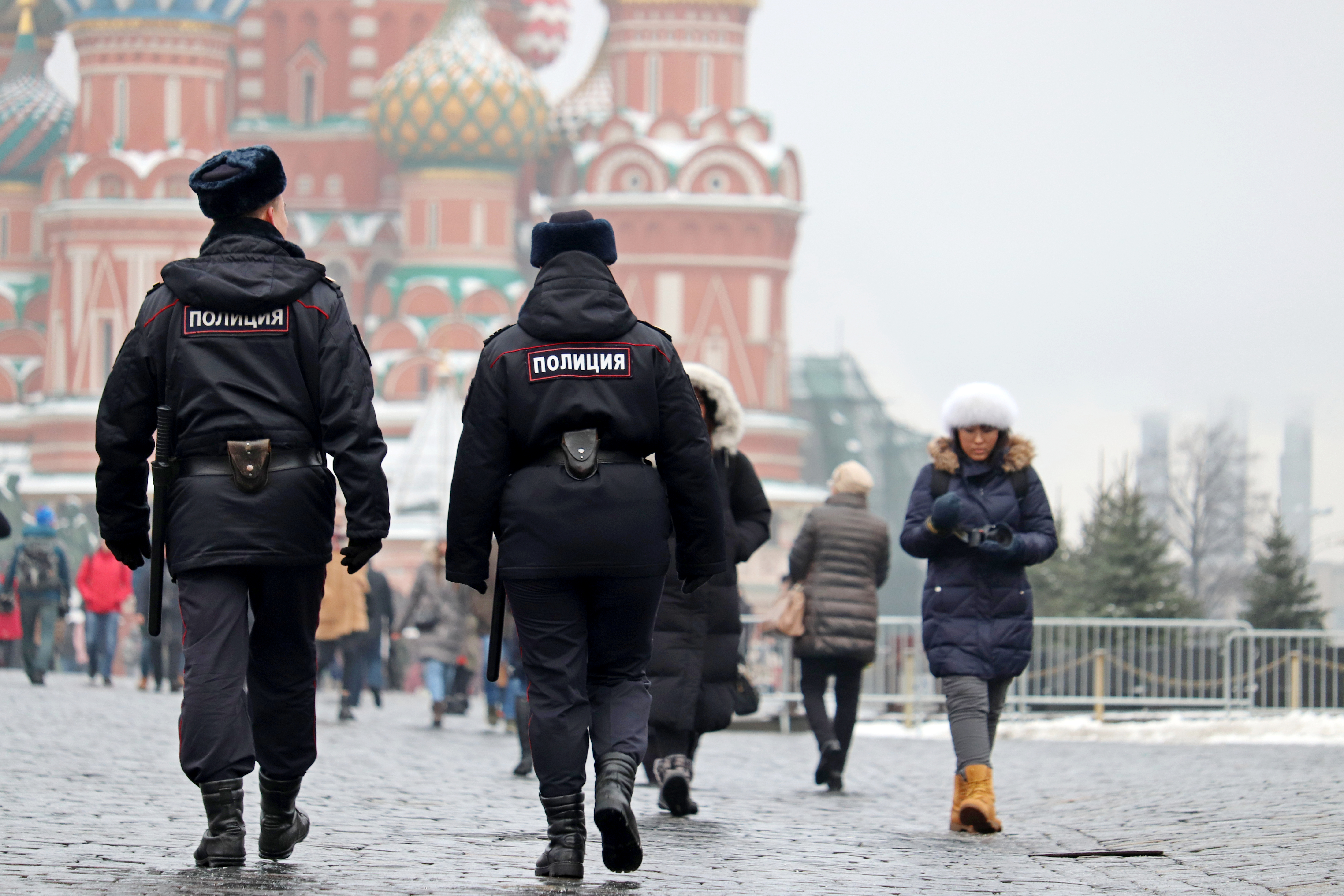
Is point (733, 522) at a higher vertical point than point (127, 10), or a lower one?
lower

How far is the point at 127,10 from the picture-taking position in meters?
53.6

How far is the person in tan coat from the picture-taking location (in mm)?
14898

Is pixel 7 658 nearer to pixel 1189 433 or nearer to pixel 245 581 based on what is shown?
pixel 245 581

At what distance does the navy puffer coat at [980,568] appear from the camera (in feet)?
25.2

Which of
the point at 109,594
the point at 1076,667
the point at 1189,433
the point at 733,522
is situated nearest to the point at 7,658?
the point at 109,594

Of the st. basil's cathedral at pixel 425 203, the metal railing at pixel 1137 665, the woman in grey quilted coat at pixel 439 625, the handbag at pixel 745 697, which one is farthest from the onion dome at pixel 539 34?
the handbag at pixel 745 697

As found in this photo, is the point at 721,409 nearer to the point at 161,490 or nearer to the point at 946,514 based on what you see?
the point at 946,514

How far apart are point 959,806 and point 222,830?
8.37ft

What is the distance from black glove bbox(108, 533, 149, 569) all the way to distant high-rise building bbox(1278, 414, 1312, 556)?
A: 116 feet

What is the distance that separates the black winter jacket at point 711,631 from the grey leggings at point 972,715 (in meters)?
0.74

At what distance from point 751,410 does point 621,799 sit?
161ft

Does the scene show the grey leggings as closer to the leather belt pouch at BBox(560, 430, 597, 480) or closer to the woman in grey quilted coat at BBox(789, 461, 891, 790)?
the woman in grey quilted coat at BBox(789, 461, 891, 790)

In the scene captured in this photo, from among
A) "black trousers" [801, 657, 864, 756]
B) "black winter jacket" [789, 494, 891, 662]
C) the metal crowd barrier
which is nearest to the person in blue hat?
the metal crowd barrier

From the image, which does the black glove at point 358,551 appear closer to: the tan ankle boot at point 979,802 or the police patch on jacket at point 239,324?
the police patch on jacket at point 239,324
